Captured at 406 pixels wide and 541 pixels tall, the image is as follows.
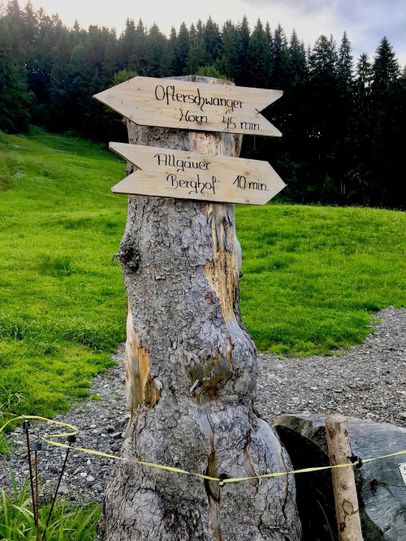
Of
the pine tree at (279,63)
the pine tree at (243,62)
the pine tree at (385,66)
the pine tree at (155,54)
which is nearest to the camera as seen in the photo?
the pine tree at (385,66)

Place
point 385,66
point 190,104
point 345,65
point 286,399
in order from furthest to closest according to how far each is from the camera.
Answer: point 345,65, point 385,66, point 286,399, point 190,104

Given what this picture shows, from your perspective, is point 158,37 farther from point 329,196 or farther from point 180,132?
point 180,132

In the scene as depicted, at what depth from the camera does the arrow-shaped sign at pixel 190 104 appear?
352cm

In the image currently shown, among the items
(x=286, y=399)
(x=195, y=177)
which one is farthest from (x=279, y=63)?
(x=195, y=177)

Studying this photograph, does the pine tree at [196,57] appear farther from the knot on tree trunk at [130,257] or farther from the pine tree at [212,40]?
the knot on tree trunk at [130,257]

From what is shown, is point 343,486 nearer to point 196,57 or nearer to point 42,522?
point 42,522

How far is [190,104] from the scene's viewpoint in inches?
143

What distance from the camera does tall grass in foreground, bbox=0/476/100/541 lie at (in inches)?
156

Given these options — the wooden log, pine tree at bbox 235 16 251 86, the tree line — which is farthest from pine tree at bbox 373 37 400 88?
the wooden log

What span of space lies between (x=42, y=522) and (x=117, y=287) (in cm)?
929

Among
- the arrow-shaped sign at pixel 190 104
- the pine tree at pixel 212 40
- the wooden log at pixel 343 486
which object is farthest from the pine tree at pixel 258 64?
the wooden log at pixel 343 486

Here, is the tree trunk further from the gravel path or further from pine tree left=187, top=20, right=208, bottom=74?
pine tree left=187, top=20, right=208, bottom=74

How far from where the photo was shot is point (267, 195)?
12.4ft

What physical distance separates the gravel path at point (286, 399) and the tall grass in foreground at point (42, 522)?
1.86ft
